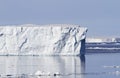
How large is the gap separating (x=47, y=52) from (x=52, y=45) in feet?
1.84

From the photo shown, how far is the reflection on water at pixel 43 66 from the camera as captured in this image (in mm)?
42781

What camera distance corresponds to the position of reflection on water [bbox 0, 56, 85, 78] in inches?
1684

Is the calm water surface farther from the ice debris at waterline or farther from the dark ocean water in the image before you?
the ice debris at waterline

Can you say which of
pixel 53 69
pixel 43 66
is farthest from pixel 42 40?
pixel 53 69

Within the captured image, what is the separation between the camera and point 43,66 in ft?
159

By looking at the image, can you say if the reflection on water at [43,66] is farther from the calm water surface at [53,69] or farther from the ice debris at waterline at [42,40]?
the ice debris at waterline at [42,40]

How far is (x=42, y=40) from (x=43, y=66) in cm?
1096

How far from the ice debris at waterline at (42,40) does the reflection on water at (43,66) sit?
497mm

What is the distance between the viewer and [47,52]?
58969 mm

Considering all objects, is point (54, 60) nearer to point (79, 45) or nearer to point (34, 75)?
point (79, 45)

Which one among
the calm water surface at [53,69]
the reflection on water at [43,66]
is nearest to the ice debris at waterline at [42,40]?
the reflection on water at [43,66]

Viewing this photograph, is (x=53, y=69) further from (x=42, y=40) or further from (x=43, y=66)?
(x=42, y=40)

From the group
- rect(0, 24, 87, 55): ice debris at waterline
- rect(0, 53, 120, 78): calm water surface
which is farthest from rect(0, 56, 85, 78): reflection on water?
rect(0, 24, 87, 55): ice debris at waterline

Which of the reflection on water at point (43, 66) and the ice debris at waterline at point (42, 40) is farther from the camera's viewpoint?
the ice debris at waterline at point (42, 40)
